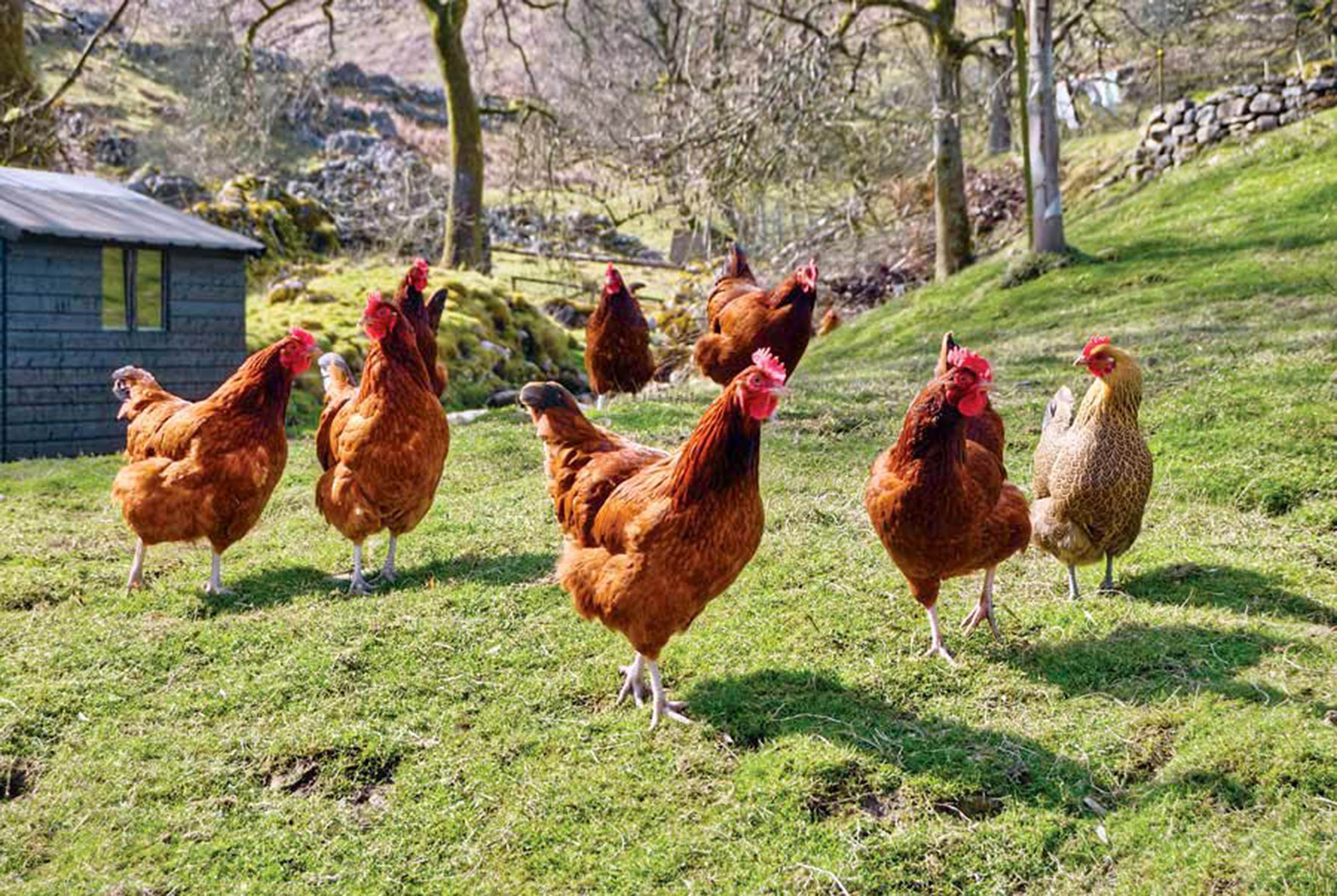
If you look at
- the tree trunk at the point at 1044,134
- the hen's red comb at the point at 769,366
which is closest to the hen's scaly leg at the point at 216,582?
the hen's red comb at the point at 769,366

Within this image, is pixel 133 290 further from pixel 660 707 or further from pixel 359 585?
pixel 660 707

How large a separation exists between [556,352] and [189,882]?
17.8m

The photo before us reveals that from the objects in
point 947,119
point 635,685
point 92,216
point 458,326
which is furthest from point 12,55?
point 635,685

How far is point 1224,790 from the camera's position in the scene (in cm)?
404

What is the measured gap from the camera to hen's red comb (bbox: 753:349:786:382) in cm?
448

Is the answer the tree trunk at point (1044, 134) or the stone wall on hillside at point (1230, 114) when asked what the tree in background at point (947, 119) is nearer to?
the tree trunk at point (1044, 134)

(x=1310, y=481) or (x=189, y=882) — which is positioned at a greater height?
(x=1310, y=481)

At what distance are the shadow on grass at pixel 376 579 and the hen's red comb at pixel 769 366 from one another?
9.71ft

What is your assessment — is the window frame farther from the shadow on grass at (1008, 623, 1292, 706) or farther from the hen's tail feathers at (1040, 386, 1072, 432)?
the shadow on grass at (1008, 623, 1292, 706)

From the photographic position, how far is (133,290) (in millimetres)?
13953

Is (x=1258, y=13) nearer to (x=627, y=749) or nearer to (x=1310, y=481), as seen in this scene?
(x=1310, y=481)

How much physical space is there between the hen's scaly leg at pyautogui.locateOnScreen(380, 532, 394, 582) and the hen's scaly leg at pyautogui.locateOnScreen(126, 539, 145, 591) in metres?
1.58

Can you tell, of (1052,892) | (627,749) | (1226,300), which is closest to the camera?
(1052,892)

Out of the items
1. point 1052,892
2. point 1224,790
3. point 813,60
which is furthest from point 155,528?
point 813,60
